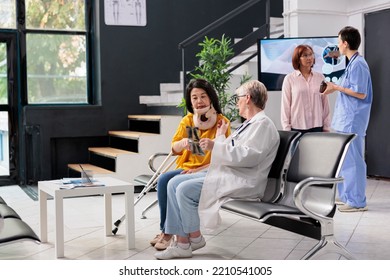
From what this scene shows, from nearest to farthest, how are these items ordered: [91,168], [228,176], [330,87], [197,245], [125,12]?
[228,176] < [197,245] < [330,87] < [91,168] < [125,12]

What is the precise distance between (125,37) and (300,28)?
2234 millimetres

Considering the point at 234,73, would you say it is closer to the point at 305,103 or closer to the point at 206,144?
the point at 305,103

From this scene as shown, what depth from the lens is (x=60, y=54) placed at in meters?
7.79

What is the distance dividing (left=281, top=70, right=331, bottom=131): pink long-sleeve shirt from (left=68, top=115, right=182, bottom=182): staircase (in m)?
1.74

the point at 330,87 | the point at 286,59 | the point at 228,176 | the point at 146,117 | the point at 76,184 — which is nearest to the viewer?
the point at 228,176

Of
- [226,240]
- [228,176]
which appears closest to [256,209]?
[228,176]

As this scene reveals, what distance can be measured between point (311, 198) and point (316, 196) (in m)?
0.04

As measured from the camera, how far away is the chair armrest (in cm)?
331

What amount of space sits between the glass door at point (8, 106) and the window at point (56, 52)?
0.19m

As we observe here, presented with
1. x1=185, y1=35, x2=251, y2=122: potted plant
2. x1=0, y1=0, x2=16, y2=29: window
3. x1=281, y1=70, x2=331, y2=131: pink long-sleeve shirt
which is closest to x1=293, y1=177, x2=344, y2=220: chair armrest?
x1=281, y1=70, x2=331, y2=131: pink long-sleeve shirt

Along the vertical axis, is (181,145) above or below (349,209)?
above

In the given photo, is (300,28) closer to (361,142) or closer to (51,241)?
(361,142)

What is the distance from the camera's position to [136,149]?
740 cm

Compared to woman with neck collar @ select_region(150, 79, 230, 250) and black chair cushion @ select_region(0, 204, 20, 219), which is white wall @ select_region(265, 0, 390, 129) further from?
black chair cushion @ select_region(0, 204, 20, 219)
